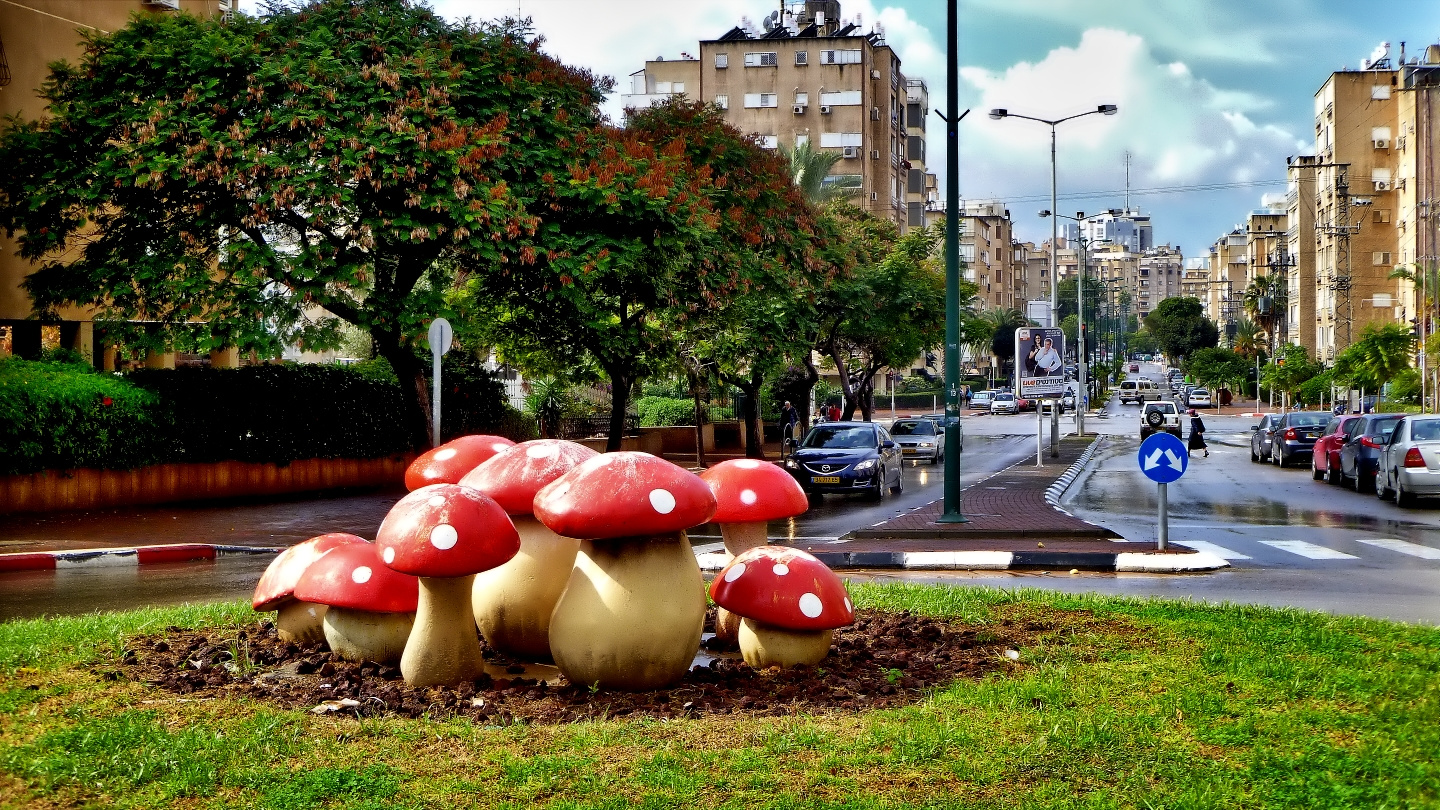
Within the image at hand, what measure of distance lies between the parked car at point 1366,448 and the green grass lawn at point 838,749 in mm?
19945

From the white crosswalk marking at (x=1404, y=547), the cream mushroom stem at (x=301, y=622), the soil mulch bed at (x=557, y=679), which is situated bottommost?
the white crosswalk marking at (x=1404, y=547)

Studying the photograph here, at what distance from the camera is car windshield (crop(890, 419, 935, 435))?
1697 inches

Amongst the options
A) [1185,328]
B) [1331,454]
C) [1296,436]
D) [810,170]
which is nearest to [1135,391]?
[1185,328]

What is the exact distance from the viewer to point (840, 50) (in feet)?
264

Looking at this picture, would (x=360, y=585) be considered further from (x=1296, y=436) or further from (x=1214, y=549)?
(x=1296, y=436)

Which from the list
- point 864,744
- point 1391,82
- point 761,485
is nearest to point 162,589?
point 761,485

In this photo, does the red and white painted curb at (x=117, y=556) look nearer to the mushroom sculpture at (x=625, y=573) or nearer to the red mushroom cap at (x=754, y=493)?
the red mushroom cap at (x=754, y=493)

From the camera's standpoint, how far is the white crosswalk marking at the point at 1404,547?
14984mm

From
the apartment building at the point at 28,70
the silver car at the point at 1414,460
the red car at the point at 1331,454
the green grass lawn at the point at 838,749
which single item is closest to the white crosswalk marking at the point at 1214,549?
the silver car at the point at 1414,460

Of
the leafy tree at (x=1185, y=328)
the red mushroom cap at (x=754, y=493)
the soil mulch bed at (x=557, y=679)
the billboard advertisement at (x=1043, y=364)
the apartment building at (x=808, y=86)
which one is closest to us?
the soil mulch bed at (x=557, y=679)

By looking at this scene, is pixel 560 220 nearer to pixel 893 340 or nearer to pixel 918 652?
pixel 918 652

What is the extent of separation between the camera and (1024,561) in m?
14.3

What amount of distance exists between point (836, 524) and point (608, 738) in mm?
15227

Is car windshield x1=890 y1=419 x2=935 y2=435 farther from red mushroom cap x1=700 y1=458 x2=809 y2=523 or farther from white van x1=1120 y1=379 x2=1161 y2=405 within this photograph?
white van x1=1120 y1=379 x2=1161 y2=405
